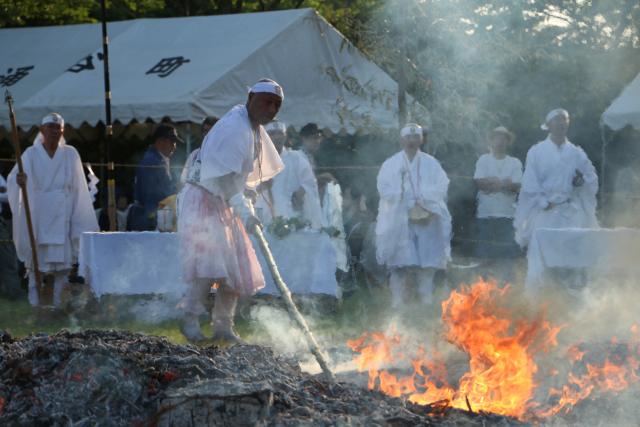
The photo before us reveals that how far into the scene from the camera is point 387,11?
14.5 metres

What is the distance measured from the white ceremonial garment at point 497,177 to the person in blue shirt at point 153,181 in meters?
3.98

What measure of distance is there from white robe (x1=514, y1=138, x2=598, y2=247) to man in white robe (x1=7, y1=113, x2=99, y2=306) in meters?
5.23

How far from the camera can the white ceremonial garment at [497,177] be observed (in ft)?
46.2

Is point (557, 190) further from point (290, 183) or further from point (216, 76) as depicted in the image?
point (216, 76)

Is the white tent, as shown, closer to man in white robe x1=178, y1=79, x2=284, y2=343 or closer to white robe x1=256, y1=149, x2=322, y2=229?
white robe x1=256, y1=149, x2=322, y2=229

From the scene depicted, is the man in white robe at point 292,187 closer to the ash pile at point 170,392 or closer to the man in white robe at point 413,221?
the man in white robe at point 413,221

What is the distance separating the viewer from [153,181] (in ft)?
42.4

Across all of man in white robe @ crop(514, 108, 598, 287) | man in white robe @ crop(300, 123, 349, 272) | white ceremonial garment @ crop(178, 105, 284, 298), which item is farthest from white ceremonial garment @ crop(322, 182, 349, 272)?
white ceremonial garment @ crop(178, 105, 284, 298)

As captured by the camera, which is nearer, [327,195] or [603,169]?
[327,195]

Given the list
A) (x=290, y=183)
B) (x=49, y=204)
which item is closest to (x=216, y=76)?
(x=290, y=183)

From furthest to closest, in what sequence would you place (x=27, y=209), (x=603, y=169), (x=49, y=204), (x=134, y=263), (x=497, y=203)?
(x=603, y=169) < (x=497, y=203) < (x=49, y=204) < (x=27, y=209) < (x=134, y=263)

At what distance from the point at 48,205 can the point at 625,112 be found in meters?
7.88

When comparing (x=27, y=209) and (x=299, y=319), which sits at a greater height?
(x=27, y=209)

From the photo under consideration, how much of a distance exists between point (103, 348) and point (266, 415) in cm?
108
